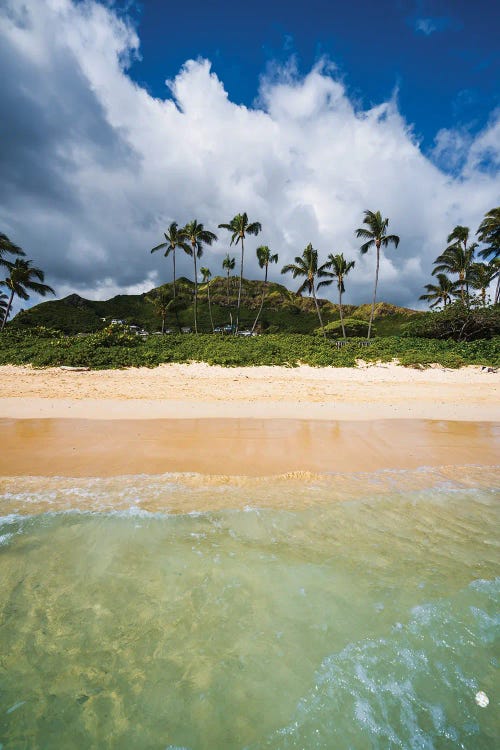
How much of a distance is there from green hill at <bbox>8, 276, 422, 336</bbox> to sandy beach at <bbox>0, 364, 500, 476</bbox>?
42.2 m

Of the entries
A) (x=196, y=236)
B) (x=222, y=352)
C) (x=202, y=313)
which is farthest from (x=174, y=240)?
(x=202, y=313)

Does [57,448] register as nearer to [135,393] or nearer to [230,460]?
[230,460]

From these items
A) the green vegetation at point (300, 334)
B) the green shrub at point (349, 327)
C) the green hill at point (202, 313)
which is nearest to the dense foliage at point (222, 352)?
the green vegetation at point (300, 334)

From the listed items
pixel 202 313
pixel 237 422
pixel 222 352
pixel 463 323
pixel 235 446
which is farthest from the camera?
pixel 202 313

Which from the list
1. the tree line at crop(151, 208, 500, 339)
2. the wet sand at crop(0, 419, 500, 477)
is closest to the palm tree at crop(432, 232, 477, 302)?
the tree line at crop(151, 208, 500, 339)

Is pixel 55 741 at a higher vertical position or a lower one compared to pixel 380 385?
lower

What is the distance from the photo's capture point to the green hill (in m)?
58.8

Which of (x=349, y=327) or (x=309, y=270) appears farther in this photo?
(x=349, y=327)

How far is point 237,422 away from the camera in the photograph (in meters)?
8.72

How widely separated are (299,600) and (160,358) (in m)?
17.6

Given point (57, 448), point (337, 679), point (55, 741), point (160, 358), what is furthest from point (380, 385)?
point (55, 741)

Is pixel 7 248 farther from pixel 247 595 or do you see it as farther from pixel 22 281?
pixel 247 595

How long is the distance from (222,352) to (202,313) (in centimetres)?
5636

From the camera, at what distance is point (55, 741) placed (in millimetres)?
1727
